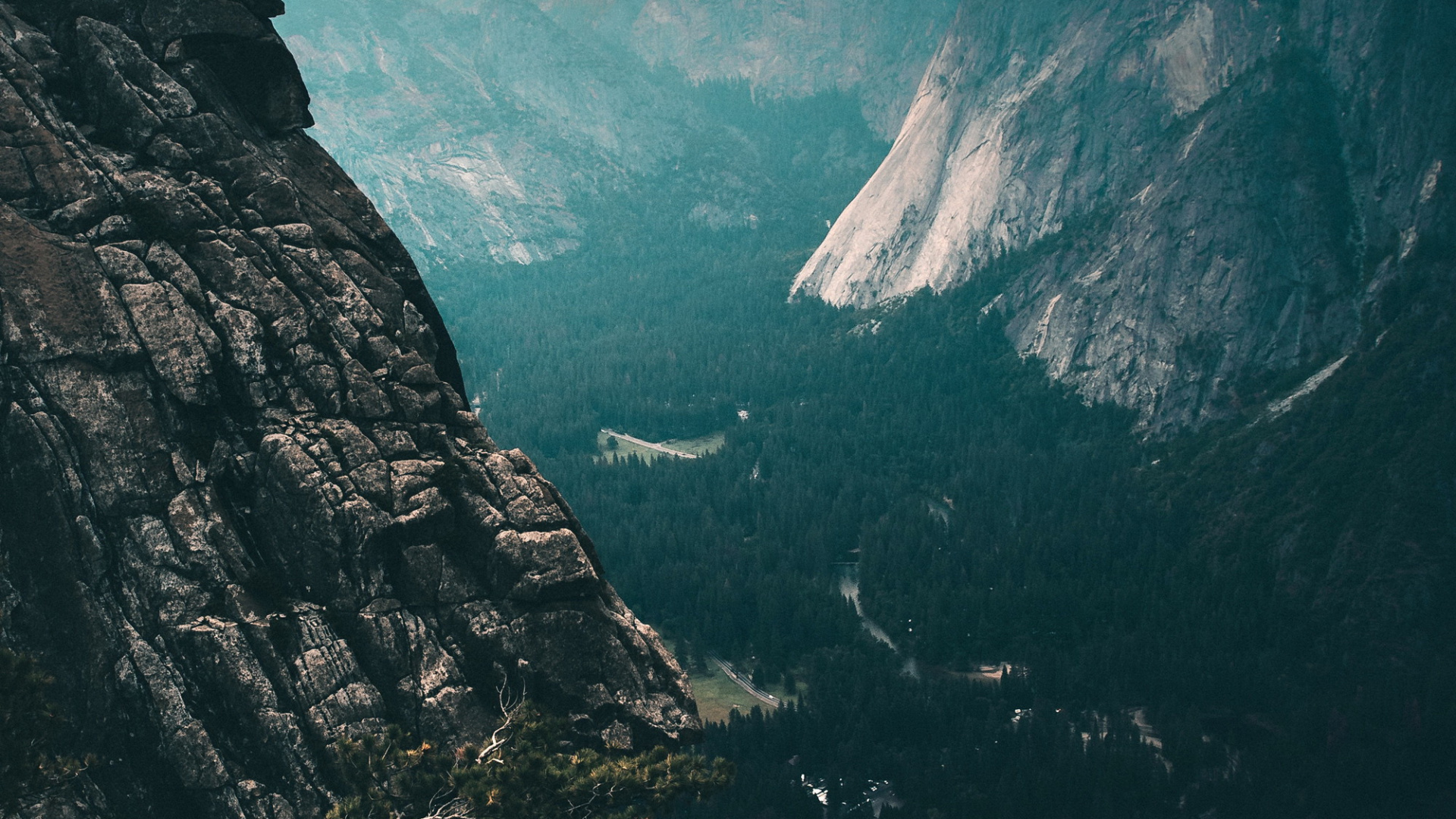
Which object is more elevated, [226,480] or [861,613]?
[226,480]

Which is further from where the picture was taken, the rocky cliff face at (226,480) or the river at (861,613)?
the river at (861,613)

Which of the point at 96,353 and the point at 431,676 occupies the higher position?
the point at 96,353

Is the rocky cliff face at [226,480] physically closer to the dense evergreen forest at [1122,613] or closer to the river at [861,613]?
the dense evergreen forest at [1122,613]

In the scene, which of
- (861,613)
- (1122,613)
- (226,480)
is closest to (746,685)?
(861,613)

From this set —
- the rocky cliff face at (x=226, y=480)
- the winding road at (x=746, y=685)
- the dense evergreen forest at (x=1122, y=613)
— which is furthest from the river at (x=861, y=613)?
the rocky cliff face at (x=226, y=480)

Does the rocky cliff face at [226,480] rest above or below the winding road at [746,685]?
above

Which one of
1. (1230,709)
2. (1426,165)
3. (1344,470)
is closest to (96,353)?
(1230,709)

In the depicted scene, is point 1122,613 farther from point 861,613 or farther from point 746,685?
point 746,685

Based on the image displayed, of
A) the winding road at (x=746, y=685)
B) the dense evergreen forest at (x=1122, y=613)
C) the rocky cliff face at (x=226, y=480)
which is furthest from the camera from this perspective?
the winding road at (x=746, y=685)

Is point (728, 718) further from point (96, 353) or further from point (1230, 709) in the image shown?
point (96, 353)
